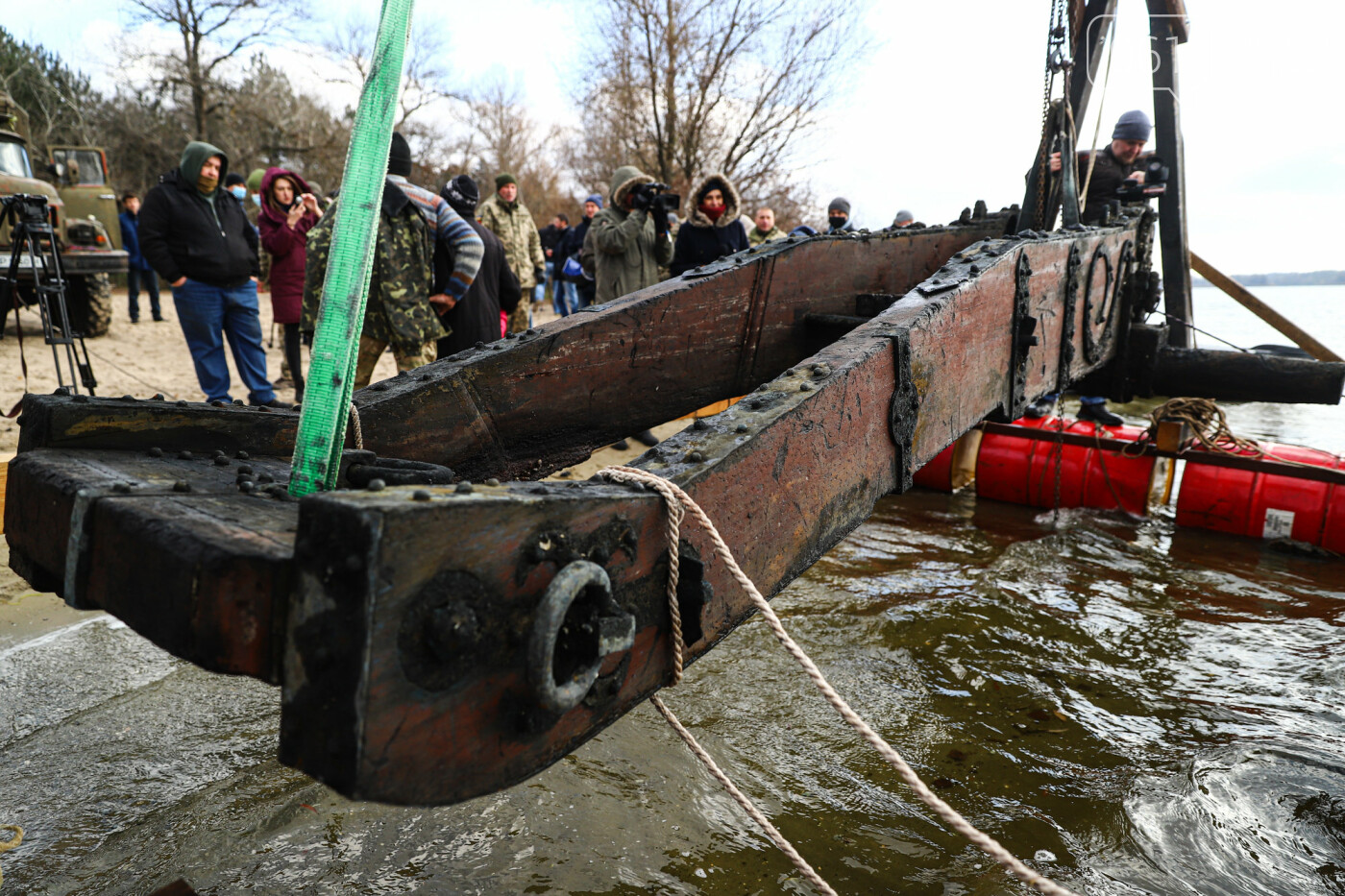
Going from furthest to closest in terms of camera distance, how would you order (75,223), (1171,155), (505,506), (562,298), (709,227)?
(562,298), (75,223), (709,227), (1171,155), (505,506)

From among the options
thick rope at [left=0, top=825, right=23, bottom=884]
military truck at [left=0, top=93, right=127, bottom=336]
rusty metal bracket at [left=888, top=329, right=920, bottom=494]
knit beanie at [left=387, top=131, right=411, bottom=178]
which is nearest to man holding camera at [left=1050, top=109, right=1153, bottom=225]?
knit beanie at [left=387, top=131, right=411, bottom=178]

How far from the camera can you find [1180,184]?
6.49 metres

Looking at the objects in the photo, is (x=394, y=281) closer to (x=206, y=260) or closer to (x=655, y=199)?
(x=206, y=260)

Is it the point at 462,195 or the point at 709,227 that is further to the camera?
the point at 709,227

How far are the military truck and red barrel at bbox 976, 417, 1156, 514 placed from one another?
1030 cm

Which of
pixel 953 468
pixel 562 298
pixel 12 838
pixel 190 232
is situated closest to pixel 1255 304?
pixel 953 468

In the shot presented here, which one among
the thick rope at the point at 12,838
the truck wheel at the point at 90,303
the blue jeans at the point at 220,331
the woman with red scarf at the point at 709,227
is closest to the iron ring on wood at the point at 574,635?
the thick rope at the point at 12,838

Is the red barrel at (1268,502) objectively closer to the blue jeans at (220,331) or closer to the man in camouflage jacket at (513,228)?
the man in camouflage jacket at (513,228)

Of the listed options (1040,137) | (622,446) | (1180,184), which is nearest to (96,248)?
(622,446)

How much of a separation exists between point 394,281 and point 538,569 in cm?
357

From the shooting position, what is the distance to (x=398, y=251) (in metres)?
4.37

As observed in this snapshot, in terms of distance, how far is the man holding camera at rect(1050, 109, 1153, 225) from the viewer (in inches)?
263

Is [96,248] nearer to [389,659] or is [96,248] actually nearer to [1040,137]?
[1040,137]

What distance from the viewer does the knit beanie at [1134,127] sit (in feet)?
21.9
